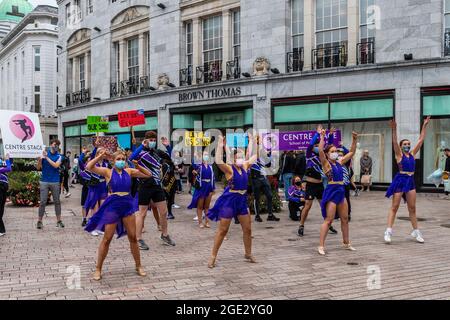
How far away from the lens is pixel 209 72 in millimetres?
23859

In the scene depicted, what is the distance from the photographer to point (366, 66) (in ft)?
60.2

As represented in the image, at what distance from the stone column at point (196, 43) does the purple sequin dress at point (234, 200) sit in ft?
59.7

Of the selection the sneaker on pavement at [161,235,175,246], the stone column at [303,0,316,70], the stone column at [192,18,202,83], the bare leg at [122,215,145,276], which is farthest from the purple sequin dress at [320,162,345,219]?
the stone column at [192,18,202,83]

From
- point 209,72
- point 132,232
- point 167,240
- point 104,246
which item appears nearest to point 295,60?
point 209,72

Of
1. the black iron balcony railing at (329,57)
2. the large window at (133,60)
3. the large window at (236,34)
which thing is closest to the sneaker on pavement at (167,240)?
the black iron balcony railing at (329,57)

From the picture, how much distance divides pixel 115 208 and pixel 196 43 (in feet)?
64.0

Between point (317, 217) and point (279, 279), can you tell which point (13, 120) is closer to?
point (317, 217)

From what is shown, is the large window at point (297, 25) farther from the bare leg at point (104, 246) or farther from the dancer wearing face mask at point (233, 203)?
the bare leg at point (104, 246)

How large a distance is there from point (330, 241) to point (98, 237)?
4.48m

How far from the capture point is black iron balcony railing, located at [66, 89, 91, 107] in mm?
32375

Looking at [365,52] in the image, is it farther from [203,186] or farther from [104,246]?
[104,246]

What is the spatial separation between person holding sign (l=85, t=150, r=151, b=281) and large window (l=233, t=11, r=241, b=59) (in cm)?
1738

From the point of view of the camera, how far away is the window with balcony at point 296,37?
67.6 feet

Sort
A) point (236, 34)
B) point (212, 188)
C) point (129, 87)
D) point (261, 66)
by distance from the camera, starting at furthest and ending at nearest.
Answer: point (129, 87) < point (236, 34) < point (261, 66) < point (212, 188)
